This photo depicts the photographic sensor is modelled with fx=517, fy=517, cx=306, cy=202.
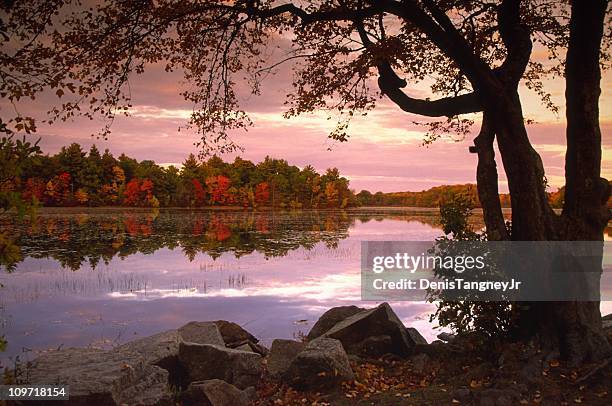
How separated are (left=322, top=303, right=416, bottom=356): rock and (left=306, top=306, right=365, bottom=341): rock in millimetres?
1318

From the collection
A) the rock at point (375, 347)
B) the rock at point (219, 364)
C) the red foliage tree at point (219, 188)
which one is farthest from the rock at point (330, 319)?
the red foliage tree at point (219, 188)

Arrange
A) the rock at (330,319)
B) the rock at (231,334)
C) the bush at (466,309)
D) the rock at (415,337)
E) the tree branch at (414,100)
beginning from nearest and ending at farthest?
the bush at (466,309), the tree branch at (414,100), the rock at (415,337), the rock at (231,334), the rock at (330,319)

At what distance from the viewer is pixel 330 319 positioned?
468 inches

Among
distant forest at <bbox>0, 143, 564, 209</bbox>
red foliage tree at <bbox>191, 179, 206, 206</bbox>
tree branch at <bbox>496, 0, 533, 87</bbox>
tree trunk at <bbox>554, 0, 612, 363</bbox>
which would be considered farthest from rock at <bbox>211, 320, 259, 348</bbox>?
red foliage tree at <bbox>191, 179, 206, 206</bbox>

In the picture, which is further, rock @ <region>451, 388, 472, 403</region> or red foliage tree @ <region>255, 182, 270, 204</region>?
red foliage tree @ <region>255, 182, 270, 204</region>

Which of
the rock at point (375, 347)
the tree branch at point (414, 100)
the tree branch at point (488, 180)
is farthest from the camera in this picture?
the rock at point (375, 347)

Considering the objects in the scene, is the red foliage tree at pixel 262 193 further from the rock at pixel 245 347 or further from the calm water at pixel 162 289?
the rock at pixel 245 347

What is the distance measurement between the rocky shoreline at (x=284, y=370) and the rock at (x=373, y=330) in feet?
0.07

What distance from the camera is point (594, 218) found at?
825 cm

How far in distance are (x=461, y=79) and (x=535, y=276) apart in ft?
19.0

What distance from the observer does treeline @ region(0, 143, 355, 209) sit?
8619 centimetres

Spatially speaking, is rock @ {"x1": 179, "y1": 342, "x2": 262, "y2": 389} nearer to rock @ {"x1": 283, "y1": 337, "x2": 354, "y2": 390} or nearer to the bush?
rock @ {"x1": 283, "y1": 337, "x2": 354, "y2": 390}

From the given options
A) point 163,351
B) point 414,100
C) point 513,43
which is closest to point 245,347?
point 163,351

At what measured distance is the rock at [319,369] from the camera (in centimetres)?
802
